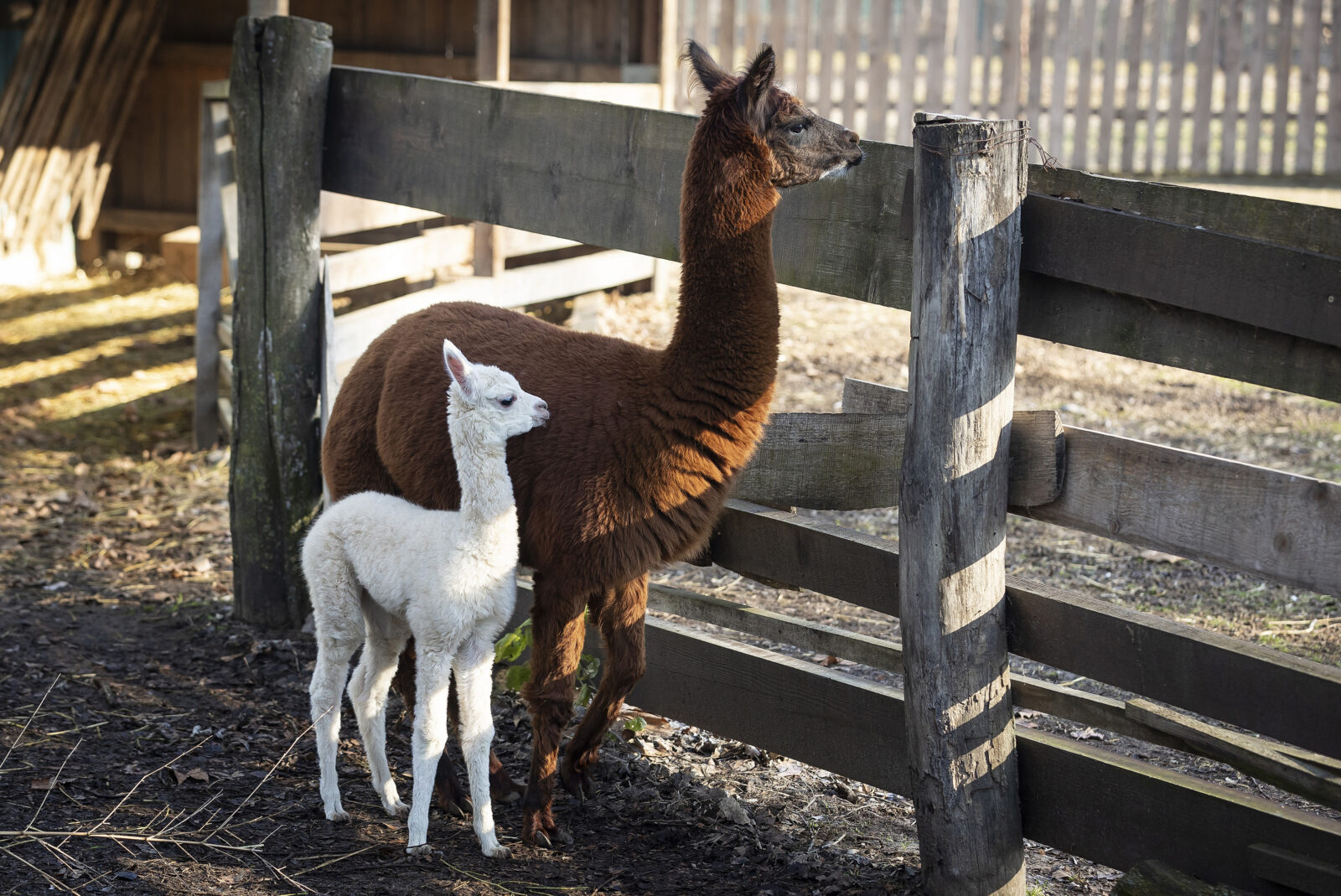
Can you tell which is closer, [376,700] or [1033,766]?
[1033,766]

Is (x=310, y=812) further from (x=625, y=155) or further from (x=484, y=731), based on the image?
(x=625, y=155)

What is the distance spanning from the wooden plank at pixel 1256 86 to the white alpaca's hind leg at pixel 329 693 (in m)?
15.1

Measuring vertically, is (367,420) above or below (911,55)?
below

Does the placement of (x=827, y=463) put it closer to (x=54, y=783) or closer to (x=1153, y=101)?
(x=54, y=783)

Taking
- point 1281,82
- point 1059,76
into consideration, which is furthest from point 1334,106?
point 1059,76

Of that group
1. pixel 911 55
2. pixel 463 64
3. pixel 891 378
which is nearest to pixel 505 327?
pixel 891 378

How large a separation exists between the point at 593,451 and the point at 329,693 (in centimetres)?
106

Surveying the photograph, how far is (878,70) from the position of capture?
622 inches

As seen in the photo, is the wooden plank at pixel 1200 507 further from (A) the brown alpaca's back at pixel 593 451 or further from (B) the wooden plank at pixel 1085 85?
(B) the wooden plank at pixel 1085 85

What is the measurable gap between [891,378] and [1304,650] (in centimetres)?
407

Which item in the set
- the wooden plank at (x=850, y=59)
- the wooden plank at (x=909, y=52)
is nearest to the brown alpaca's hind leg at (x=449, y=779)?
the wooden plank at (x=850, y=59)

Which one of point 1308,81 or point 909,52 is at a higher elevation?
point 909,52

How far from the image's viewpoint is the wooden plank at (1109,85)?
15.5 meters

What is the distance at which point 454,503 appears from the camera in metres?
3.46
